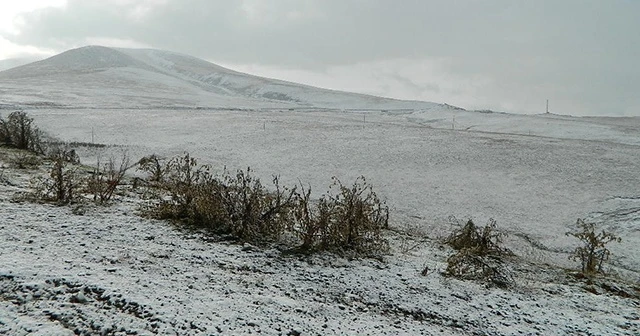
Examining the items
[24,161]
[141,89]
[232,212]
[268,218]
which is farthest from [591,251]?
[141,89]

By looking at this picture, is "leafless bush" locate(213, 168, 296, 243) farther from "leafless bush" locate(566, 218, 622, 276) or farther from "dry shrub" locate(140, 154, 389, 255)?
"leafless bush" locate(566, 218, 622, 276)

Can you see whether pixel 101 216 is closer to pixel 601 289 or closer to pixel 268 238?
pixel 268 238

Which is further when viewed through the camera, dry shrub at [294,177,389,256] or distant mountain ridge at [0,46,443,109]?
distant mountain ridge at [0,46,443,109]

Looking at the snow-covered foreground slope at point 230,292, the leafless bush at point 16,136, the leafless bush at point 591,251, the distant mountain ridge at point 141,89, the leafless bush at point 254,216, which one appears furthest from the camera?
the distant mountain ridge at point 141,89

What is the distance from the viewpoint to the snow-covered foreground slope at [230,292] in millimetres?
3941

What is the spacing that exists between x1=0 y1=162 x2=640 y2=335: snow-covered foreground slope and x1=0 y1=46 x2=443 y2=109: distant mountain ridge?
129ft

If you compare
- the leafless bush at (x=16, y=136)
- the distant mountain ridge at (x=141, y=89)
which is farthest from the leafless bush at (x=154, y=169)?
the distant mountain ridge at (x=141, y=89)

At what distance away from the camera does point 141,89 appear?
65.3m

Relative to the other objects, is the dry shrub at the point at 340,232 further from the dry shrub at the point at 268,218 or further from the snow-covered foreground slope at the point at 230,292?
the snow-covered foreground slope at the point at 230,292

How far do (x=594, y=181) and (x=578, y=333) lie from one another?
14.6 m

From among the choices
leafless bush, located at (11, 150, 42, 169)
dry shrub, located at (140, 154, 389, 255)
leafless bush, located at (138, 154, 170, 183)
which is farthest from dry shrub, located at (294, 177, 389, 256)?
leafless bush, located at (11, 150, 42, 169)

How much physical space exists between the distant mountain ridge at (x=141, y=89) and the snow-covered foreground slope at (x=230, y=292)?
129 feet

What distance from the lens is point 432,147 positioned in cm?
2205

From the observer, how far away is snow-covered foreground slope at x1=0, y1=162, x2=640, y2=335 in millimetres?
3941
